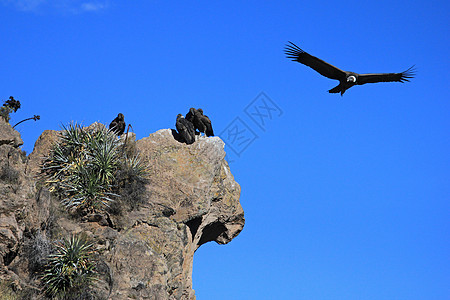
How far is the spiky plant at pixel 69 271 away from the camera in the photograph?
17.2 m

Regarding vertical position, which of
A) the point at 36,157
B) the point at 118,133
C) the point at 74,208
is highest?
the point at 118,133

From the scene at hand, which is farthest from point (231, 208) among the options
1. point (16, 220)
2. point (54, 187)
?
point (16, 220)

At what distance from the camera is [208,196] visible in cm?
2131

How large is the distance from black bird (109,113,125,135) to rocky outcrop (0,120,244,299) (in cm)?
44

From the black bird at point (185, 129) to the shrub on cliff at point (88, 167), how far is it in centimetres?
192

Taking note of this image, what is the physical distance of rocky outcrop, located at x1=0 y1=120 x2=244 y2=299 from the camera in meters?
17.5

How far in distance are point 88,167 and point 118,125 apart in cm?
266

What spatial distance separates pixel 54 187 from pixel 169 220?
12.4 ft

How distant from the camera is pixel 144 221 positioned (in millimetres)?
19844

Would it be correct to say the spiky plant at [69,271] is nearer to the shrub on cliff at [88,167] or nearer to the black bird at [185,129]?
the shrub on cliff at [88,167]

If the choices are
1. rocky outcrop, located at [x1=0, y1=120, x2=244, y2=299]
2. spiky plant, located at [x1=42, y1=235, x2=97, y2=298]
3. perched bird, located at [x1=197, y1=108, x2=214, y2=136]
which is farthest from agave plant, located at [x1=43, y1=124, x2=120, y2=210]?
perched bird, located at [x1=197, y1=108, x2=214, y2=136]

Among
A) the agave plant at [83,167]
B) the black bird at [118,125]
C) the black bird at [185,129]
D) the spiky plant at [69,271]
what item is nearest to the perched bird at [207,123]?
the black bird at [185,129]

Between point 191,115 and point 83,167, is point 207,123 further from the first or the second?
point 83,167

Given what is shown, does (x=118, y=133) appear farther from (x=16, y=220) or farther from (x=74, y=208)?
(x=16, y=220)
